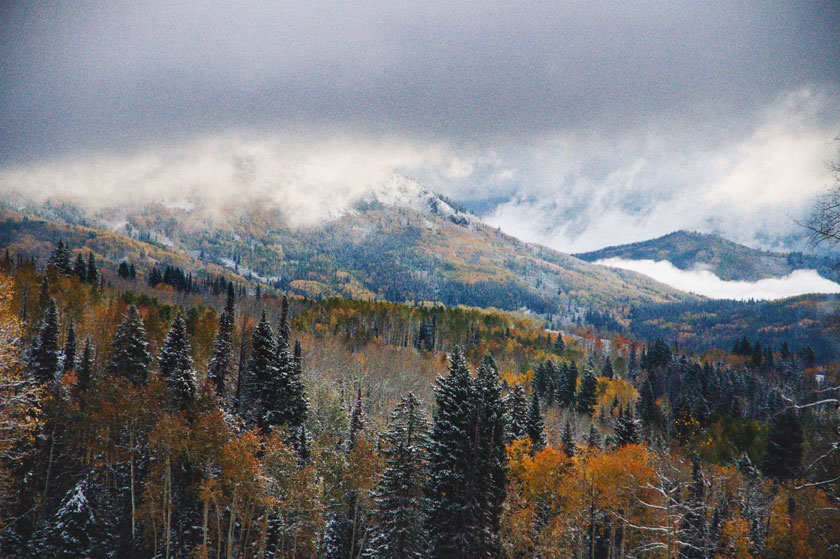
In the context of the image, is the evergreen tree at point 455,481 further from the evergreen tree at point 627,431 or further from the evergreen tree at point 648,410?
the evergreen tree at point 648,410

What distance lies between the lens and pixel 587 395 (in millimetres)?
108312

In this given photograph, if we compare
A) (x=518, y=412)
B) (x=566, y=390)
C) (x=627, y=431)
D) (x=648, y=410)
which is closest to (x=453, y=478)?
(x=518, y=412)

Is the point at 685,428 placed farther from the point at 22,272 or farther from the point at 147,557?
the point at 22,272

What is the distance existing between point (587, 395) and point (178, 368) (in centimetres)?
8950

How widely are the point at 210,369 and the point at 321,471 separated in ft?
60.3

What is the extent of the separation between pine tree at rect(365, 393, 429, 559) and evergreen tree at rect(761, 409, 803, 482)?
61.5 meters

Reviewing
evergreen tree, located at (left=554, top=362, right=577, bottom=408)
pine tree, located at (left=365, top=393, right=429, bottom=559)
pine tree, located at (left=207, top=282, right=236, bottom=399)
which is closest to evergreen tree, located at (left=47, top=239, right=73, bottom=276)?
pine tree, located at (left=207, top=282, right=236, bottom=399)

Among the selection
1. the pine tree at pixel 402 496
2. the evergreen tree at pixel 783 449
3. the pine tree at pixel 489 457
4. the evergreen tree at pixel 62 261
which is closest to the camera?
the pine tree at pixel 489 457

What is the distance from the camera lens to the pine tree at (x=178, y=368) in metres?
40.7

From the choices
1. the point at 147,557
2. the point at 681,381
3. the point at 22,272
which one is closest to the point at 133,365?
the point at 147,557

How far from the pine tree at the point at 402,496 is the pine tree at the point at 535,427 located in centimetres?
1893

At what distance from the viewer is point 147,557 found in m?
37.2

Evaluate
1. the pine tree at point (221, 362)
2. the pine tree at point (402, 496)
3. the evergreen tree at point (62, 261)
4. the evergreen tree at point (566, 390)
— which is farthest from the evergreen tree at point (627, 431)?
the evergreen tree at point (62, 261)

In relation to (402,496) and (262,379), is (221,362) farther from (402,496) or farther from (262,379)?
(402,496)
